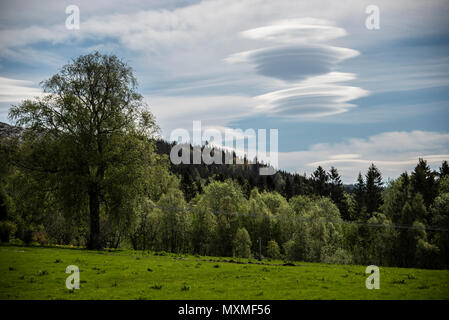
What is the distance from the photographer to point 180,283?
72.2 feet

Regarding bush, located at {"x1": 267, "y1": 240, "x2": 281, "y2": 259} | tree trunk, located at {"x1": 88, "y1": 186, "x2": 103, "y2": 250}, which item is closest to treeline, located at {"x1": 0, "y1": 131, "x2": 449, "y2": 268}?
bush, located at {"x1": 267, "y1": 240, "x2": 281, "y2": 259}

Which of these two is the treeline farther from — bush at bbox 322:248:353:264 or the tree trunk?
the tree trunk

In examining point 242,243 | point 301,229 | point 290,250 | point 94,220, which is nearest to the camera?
point 94,220

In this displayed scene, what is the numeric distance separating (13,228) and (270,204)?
75459mm

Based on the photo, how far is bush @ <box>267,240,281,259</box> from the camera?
292ft

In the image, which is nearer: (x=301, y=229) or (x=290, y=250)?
(x=290, y=250)

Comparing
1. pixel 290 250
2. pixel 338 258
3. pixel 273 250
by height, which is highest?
pixel 290 250

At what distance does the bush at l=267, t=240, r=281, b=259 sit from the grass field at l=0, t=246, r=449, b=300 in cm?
6153

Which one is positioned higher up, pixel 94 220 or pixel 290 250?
pixel 94 220

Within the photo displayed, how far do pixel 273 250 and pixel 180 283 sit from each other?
70.2 metres
